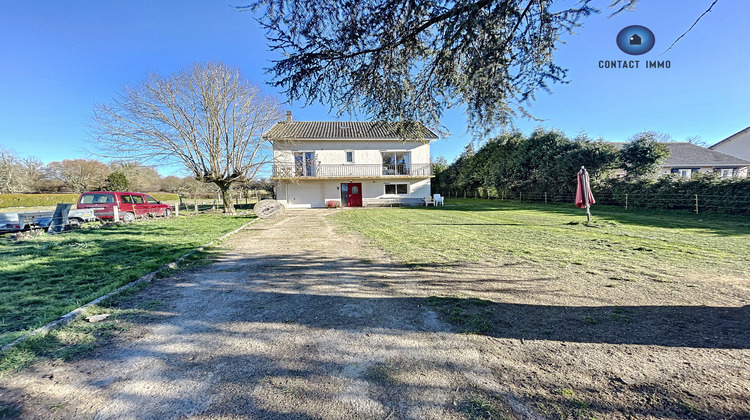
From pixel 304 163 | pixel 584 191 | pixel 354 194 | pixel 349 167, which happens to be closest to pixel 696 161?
pixel 584 191

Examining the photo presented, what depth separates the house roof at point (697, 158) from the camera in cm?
2733

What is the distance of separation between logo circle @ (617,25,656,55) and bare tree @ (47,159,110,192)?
5357cm

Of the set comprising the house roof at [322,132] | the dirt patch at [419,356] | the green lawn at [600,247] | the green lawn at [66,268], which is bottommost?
the dirt patch at [419,356]

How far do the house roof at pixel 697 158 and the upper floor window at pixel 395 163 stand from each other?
25011 millimetres

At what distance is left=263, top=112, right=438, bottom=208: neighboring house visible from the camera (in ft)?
75.7

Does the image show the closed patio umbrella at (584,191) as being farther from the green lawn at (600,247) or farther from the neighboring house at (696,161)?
the neighboring house at (696,161)

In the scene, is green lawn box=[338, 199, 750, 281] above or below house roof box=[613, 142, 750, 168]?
below

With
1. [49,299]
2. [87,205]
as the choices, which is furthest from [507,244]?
[87,205]

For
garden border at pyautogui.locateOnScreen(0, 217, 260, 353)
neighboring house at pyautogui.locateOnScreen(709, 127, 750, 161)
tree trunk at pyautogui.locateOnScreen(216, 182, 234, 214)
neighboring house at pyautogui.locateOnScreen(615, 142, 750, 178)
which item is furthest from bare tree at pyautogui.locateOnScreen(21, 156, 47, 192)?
neighboring house at pyautogui.locateOnScreen(709, 127, 750, 161)

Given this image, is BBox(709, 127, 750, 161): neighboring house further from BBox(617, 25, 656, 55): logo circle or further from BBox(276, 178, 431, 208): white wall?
BBox(617, 25, 656, 55): logo circle

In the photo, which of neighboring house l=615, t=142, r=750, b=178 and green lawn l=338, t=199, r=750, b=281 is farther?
neighboring house l=615, t=142, r=750, b=178

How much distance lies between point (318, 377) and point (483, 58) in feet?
14.0

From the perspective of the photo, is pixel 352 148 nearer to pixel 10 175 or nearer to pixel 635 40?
pixel 635 40

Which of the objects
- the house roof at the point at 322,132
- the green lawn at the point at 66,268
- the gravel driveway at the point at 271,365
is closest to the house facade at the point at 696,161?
the house roof at the point at 322,132
